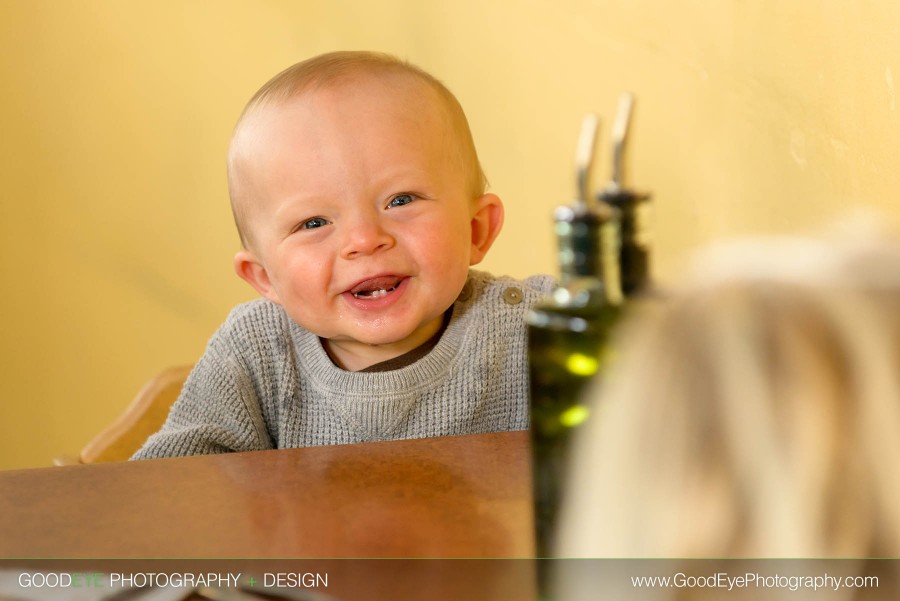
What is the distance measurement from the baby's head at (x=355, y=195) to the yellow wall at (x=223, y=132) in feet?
2.86

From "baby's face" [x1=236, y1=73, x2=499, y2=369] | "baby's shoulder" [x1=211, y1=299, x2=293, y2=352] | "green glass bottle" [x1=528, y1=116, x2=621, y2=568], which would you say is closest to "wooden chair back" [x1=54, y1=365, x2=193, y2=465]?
"baby's shoulder" [x1=211, y1=299, x2=293, y2=352]

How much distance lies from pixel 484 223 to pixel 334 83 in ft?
0.62

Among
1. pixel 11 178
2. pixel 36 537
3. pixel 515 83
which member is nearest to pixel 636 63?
pixel 515 83

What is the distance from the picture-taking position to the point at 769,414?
10.6 inches

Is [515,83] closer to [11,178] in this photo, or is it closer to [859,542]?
[11,178]

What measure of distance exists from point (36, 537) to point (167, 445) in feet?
0.88

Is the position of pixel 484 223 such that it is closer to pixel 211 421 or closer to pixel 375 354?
pixel 375 354

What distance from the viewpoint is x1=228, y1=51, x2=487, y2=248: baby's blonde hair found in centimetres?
82

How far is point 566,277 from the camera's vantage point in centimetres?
31

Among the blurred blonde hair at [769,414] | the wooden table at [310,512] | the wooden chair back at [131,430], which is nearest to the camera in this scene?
the blurred blonde hair at [769,414]

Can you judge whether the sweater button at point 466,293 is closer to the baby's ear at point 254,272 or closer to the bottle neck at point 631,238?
the baby's ear at point 254,272

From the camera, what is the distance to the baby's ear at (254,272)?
873mm

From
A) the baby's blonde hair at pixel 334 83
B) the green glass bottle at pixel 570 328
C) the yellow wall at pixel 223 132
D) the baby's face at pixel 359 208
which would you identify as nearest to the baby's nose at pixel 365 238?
the baby's face at pixel 359 208

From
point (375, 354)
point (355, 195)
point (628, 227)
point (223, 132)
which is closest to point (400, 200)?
point (355, 195)
